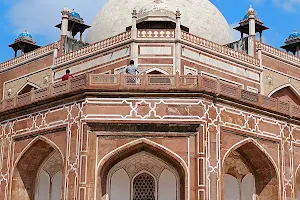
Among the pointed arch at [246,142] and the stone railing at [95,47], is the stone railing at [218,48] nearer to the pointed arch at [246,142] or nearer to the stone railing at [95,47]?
the stone railing at [95,47]

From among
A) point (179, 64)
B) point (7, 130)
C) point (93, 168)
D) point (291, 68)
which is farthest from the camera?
point (291, 68)

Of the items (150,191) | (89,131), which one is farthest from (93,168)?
(150,191)

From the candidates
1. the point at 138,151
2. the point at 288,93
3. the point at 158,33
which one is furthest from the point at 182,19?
the point at 138,151

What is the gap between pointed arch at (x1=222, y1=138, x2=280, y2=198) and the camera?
18812 mm

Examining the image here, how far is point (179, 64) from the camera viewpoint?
856 inches

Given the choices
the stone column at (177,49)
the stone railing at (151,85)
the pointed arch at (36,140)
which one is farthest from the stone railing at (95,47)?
the pointed arch at (36,140)

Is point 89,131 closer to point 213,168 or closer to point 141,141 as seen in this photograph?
point 141,141

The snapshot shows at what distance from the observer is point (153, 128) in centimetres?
1736

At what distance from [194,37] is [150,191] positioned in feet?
21.6

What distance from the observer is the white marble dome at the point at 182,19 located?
2600cm

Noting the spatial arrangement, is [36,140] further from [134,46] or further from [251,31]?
[251,31]

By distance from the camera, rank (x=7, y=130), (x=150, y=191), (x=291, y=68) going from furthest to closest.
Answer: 1. (x=291, y=68)
2. (x=7, y=130)
3. (x=150, y=191)

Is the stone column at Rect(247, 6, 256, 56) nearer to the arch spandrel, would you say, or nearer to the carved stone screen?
the arch spandrel

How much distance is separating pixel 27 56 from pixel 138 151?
11.3 m
